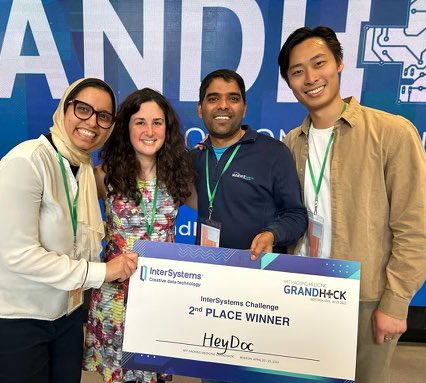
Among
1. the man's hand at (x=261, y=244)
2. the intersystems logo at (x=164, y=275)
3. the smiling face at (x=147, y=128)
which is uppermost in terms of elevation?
the smiling face at (x=147, y=128)

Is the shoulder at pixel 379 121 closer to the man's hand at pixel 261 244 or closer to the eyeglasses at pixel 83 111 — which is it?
the man's hand at pixel 261 244

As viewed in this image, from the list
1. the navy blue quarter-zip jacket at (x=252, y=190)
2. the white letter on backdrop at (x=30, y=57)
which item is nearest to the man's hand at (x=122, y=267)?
the navy blue quarter-zip jacket at (x=252, y=190)

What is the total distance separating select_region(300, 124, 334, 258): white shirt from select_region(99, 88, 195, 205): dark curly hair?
545mm

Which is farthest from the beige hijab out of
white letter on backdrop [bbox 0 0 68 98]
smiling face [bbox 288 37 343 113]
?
white letter on backdrop [bbox 0 0 68 98]

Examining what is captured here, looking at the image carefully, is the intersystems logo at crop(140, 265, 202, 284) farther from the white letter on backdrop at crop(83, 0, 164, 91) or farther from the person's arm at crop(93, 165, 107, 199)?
the white letter on backdrop at crop(83, 0, 164, 91)

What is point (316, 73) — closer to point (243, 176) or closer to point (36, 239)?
point (243, 176)

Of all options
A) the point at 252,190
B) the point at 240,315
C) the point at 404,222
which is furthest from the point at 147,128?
the point at 404,222

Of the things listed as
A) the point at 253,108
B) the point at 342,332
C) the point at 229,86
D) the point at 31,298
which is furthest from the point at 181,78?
the point at 342,332

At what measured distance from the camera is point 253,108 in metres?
2.73

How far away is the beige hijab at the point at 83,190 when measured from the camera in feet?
4.70

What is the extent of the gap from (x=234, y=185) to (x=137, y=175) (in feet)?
1.45

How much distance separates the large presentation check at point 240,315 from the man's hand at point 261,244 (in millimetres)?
27

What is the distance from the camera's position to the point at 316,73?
61.1 inches

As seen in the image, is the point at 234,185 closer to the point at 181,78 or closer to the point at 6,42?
the point at 181,78
